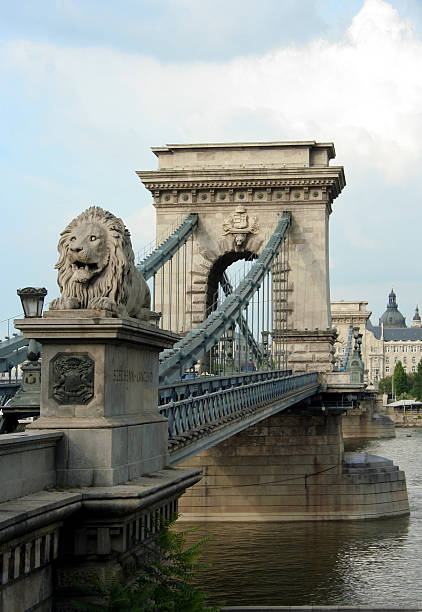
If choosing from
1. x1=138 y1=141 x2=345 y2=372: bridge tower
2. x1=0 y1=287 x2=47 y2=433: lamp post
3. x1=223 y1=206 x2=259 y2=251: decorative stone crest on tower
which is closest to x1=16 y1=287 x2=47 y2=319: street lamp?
x1=0 y1=287 x2=47 y2=433: lamp post

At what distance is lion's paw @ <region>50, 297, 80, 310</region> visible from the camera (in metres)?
10.5

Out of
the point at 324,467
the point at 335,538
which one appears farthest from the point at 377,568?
the point at 324,467

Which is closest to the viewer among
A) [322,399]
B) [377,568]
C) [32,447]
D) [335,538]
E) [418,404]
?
[32,447]

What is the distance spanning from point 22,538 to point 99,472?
1.72 m

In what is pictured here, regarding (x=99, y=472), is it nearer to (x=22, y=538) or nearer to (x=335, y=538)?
(x=22, y=538)

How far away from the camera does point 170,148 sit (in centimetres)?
4262

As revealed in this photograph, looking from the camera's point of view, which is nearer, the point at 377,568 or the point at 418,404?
the point at 377,568

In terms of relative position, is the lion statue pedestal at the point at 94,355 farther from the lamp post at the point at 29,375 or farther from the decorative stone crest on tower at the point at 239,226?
the decorative stone crest on tower at the point at 239,226

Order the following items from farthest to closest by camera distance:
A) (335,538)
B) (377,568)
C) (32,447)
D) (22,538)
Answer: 1. (335,538)
2. (377,568)
3. (32,447)
4. (22,538)

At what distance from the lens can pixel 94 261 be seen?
10.8m

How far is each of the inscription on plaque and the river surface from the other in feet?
38.2

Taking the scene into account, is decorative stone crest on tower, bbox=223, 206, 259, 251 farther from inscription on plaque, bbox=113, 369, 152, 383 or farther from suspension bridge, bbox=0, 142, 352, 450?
inscription on plaque, bbox=113, 369, 152, 383

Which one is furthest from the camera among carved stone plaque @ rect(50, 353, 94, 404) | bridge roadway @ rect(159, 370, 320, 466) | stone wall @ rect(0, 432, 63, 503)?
bridge roadway @ rect(159, 370, 320, 466)

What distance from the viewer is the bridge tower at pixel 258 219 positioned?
41688mm
